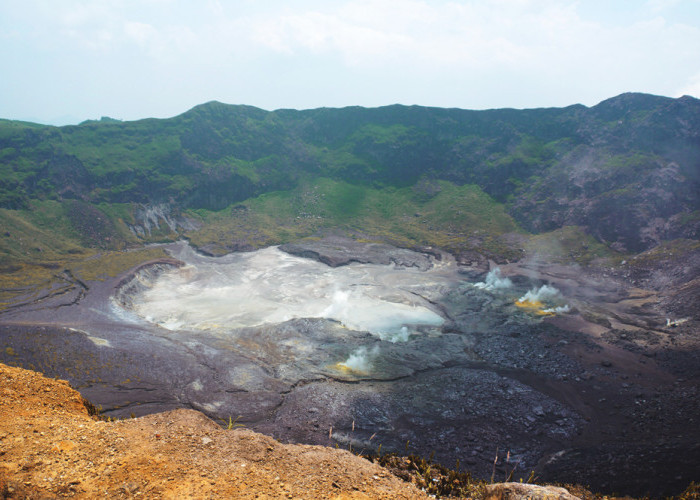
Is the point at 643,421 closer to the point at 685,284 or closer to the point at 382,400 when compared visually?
the point at 382,400

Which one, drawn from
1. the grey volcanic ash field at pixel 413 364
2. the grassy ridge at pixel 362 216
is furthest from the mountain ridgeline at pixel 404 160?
the grey volcanic ash field at pixel 413 364

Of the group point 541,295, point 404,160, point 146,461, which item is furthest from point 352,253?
point 146,461

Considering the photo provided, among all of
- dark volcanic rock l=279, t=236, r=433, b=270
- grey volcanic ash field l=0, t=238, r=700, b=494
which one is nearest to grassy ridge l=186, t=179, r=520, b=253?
dark volcanic rock l=279, t=236, r=433, b=270

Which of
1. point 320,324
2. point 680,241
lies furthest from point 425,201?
point 320,324

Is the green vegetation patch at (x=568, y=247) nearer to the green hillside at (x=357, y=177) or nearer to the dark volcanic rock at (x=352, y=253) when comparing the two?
the green hillside at (x=357, y=177)

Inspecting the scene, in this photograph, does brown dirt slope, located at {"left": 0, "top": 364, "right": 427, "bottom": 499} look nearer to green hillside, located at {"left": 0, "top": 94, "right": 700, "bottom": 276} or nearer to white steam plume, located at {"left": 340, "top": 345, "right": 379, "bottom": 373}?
white steam plume, located at {"left": 340, "top": 345, "right": 379, "bottom": 373}

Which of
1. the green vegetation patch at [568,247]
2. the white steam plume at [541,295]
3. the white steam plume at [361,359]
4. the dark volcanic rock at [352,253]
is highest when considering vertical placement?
the green vegetation patch at [568,247]
